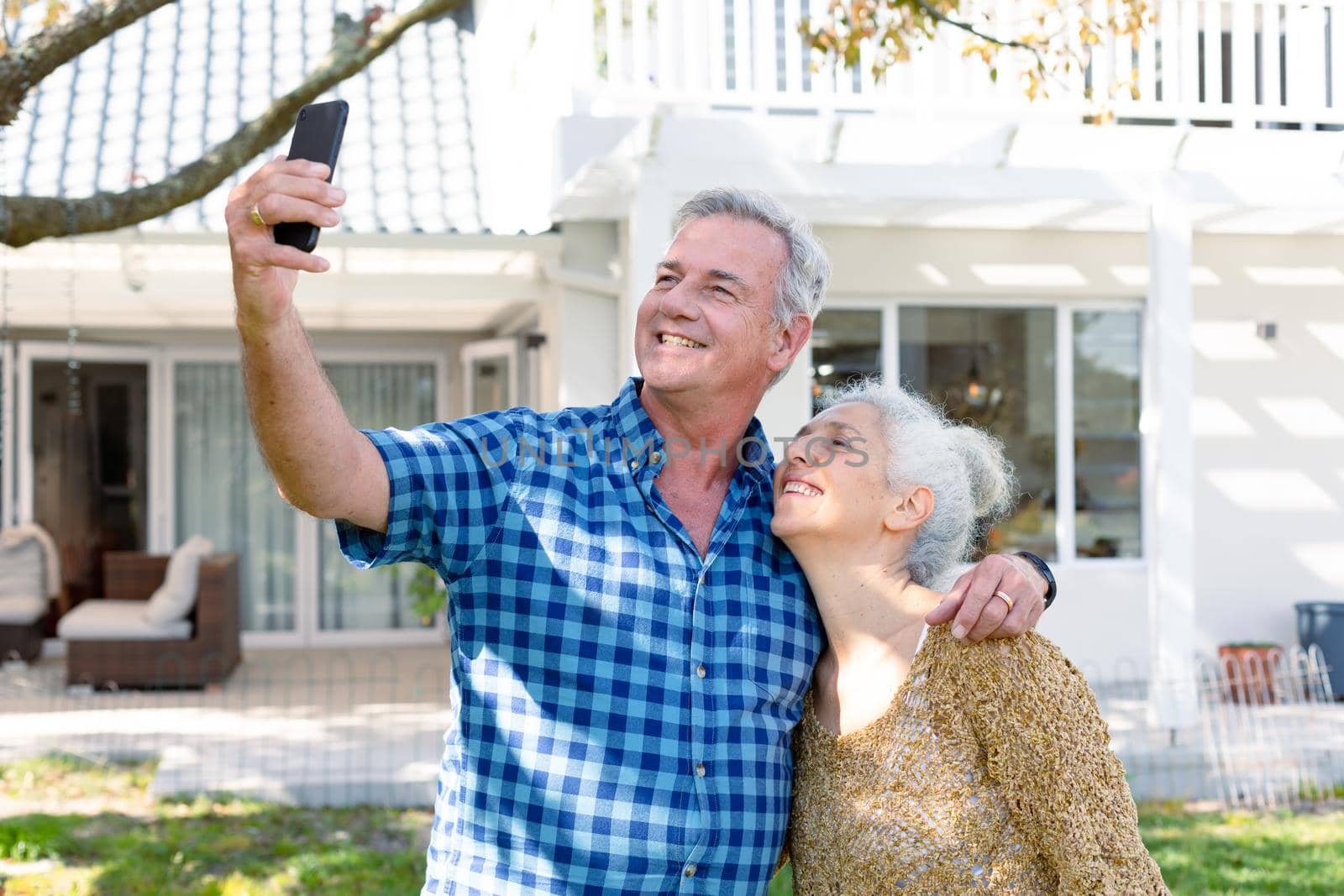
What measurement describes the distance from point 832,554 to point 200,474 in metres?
9.62

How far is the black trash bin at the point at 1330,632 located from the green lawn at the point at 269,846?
2.74 metres

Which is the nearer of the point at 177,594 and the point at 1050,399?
the point at 177,594

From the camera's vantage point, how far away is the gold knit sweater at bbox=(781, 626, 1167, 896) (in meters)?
1.77

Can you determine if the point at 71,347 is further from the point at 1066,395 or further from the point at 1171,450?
the point at 1171,450

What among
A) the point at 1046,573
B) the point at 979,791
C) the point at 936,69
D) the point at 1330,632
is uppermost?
the point at 936,69

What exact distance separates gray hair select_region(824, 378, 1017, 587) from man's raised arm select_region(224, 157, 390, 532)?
2.75ft

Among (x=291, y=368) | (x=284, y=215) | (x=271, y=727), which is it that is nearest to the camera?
(x=284, y=215)

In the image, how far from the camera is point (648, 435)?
1936 mm

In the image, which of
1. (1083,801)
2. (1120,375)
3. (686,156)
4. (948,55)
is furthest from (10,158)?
(1083,801)

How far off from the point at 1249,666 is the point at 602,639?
7.29 m

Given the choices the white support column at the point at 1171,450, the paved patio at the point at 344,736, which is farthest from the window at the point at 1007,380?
the white support column at the point at 1171,450

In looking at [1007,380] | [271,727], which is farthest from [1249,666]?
[271,727]

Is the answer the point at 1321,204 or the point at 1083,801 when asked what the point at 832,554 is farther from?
the point at 1321,204

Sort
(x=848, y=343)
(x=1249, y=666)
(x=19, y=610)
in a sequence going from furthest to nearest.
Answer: (x=19, y=610) < (x=848, y=343) < (x=1249, y=666)
